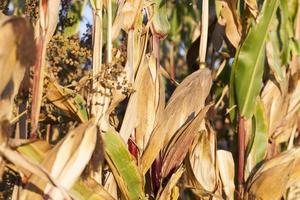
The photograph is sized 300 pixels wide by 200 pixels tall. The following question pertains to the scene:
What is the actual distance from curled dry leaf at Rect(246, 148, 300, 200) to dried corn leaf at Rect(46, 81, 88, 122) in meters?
0.43

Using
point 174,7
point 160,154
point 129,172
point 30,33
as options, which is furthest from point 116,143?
point 174,7

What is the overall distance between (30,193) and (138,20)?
0.47 m

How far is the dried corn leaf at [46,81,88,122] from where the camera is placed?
124 cm

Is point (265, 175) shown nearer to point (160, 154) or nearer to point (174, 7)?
point (160, 154)

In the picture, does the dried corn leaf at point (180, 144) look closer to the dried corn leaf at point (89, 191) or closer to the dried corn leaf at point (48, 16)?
the dried corn leaf at point (89, 191)

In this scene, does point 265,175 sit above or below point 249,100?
below

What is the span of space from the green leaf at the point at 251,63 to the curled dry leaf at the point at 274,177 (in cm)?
14

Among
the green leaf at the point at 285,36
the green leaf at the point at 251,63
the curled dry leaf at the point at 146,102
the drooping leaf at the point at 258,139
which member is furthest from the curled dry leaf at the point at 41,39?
the green leaf at the point at 285,36

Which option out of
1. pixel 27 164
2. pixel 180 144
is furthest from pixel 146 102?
pixel 27 164

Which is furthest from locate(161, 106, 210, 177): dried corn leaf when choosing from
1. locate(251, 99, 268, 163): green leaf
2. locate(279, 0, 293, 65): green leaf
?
locate(279, 0, 293, 65): green leaf

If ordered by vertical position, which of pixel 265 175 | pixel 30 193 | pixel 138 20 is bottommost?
pixel 265 175

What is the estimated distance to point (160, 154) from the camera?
4.53ft

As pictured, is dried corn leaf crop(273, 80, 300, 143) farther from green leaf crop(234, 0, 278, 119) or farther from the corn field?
green leaf crop(234, 0, 278, 119)

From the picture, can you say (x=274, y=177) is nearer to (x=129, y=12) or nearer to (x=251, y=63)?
(x=251, y=63)
